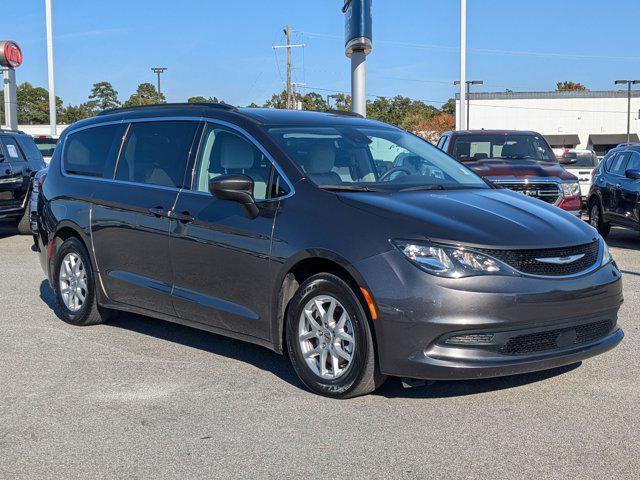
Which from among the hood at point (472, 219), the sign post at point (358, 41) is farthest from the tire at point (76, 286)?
the sign post at point (358, 41)

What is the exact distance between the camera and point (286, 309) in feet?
17.7

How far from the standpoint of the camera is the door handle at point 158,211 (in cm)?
626

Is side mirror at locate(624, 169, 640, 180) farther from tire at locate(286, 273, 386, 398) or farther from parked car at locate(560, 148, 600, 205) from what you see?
tire at locate(286, 273, 386, 398)

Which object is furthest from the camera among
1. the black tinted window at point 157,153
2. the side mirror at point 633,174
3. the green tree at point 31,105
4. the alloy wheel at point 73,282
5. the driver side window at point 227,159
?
the green tree at point 31,105

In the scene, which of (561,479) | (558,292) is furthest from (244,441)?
(558,292)

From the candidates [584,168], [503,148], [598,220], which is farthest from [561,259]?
[584,168]

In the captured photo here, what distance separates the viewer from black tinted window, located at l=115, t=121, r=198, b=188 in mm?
6371

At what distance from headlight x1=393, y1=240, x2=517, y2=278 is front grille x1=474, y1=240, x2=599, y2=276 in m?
0.05

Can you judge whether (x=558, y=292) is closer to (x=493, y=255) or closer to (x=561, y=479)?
(x=493, y=255)

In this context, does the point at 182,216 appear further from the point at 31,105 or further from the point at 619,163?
the point at 31,105

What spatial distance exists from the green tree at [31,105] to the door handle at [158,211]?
9076 cm

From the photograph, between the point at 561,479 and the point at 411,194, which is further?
the point at 411,194

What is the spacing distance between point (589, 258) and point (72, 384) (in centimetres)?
342

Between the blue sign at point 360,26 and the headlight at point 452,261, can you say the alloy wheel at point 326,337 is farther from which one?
the blue sign at point 360,26
